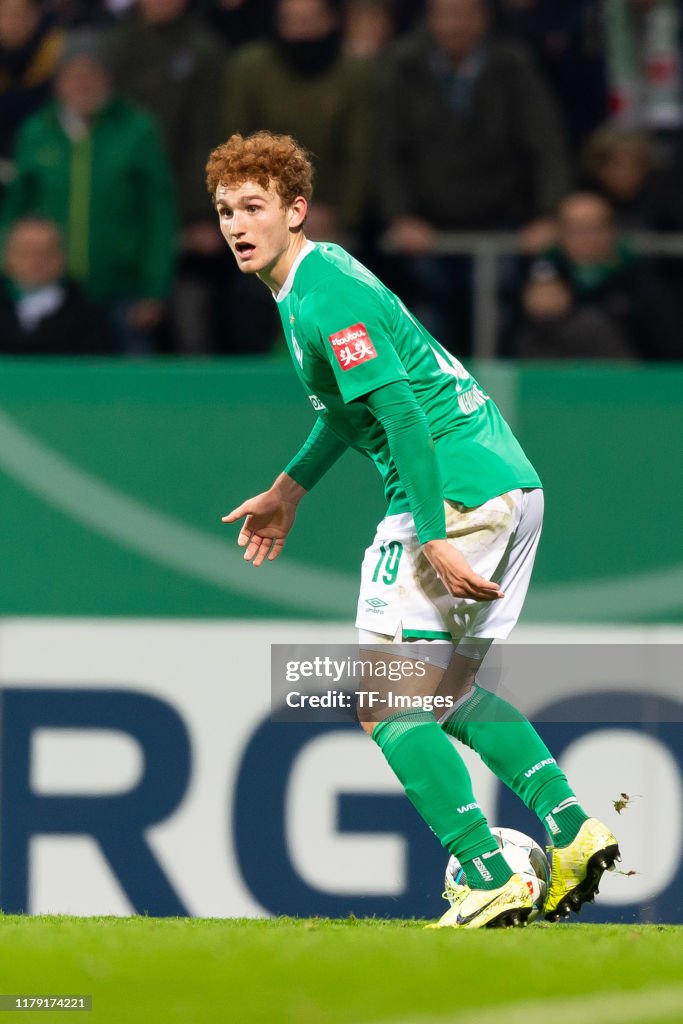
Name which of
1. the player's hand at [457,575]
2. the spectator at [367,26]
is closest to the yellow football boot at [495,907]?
the player's hand at [457,575]

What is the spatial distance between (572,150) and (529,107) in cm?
28

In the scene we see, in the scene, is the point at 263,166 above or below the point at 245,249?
above

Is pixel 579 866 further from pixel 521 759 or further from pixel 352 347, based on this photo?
pixel 352 347

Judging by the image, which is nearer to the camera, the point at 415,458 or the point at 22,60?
the point at 415,458

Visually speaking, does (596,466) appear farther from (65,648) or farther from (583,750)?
(65,648)

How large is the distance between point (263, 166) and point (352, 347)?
22.7 inches

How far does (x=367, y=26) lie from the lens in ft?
25.5

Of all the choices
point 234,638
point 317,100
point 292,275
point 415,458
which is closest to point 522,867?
point 415,458

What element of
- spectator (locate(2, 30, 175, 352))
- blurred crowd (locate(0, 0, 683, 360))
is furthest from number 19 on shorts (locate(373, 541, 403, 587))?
spectator (locate(2, 30, 175, 352))

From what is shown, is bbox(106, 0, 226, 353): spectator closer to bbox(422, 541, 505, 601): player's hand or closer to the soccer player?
the soccer player

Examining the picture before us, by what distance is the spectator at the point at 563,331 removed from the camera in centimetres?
658

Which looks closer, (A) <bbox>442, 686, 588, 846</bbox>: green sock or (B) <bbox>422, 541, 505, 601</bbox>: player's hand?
(B) <bbox>422, 541, 505, 601</bbox>: player's hand

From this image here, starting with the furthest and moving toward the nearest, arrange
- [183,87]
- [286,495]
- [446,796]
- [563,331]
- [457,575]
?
[183,87] → [563,331] → [286,495] → [446,796] → [457,575]

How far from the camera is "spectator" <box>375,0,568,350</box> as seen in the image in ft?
24.4
